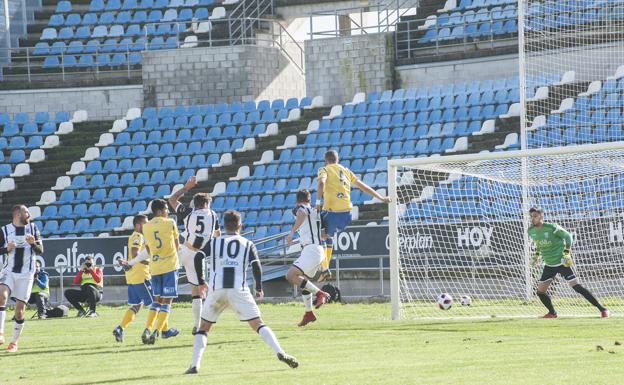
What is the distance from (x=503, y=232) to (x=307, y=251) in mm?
7221

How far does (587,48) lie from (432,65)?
7.33 meters

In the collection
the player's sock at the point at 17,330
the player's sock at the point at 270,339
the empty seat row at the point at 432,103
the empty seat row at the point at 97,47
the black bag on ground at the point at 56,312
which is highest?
the empty seat row at the point at 97,47

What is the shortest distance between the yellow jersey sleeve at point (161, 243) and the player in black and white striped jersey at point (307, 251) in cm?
203

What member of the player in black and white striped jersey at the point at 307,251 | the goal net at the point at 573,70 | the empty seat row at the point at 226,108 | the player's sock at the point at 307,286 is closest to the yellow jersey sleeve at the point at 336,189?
the player in black and white striped jersey at the point at 307,251

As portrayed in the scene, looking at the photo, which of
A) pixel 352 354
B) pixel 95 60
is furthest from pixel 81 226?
pixel 352 354

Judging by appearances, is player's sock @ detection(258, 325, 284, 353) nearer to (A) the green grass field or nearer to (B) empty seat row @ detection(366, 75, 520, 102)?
(A) the green grass field

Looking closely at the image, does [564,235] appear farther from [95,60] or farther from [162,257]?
[95,60]

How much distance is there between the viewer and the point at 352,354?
1448 cm

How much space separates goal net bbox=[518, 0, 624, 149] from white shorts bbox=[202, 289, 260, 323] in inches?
498

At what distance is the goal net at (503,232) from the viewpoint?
21.1 meters

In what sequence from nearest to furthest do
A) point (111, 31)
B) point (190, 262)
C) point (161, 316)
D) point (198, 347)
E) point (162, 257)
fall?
point (198, 347)
point (162, 257)
point (161, 316)
point (190, 262)
point (111, 31)

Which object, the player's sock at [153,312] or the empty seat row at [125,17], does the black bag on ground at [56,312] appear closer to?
the player's sock at [153,312]

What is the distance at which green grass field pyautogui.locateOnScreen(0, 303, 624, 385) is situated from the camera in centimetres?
1234

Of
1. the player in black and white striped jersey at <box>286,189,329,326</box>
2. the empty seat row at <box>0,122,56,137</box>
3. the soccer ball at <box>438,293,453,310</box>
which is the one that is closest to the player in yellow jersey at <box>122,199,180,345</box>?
the player in black and white striped jersey at <box>286,189,329,326</box>
